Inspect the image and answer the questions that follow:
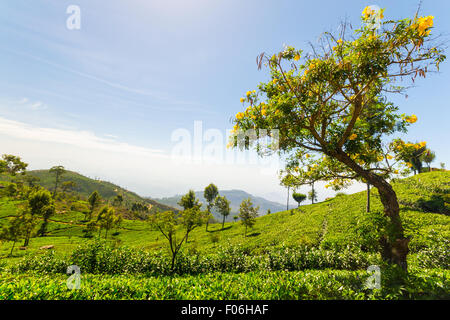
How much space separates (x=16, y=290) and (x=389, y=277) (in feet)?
A: 37.0

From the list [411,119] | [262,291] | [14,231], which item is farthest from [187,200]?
[411,119]

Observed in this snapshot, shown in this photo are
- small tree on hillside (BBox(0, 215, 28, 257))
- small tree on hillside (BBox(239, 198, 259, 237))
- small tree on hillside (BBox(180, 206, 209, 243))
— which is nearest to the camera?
small tree on hillside (BBox(180, 206, 209, 243))

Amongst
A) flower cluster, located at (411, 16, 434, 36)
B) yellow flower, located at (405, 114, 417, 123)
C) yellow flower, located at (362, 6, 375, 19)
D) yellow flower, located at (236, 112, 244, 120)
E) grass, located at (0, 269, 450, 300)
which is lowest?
grass, located at (0, 269, 450, 300)

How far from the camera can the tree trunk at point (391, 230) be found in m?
6.16

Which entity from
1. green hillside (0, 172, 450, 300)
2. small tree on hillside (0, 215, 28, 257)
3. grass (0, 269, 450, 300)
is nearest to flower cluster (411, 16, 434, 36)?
green hillside (0, 172, 450, 300)

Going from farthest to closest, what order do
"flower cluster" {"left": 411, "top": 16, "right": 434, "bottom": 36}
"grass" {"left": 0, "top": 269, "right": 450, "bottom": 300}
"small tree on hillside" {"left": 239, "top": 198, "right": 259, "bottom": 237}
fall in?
"small tree on hillside" {"left": 239, "top": 198, "right": 259, "bottom": 237}, "grass" {"left": 0, "top": 269, "right": 450, "bottom": 300}, "flower cluster" {"left": 411, "top": 16, "right": 434, "bottom": 36}

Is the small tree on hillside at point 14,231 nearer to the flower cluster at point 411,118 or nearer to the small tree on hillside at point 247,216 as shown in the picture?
the small tree on hillside at point 247,216

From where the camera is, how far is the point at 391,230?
19.7ft

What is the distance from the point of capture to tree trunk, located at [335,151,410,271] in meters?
6.16

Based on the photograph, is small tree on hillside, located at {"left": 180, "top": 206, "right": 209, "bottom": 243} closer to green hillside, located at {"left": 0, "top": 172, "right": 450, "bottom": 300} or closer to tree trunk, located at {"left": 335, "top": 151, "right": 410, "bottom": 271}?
green hillside, located at {"left": 0, "top": 172, "right": 450, "bottom": 300}

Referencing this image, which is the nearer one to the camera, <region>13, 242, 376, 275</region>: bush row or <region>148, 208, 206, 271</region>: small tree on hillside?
<region>13, 242, 376, 275</region>: bush row
